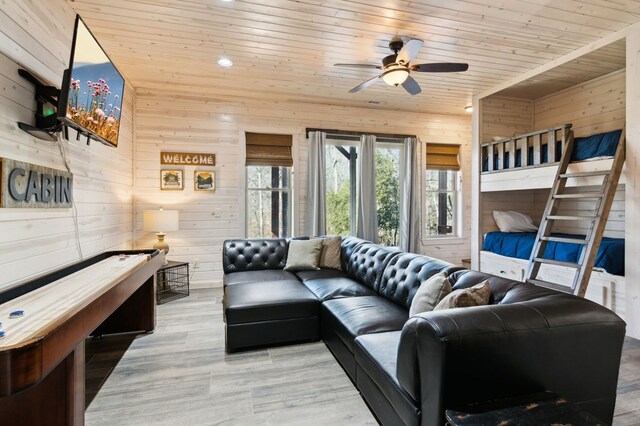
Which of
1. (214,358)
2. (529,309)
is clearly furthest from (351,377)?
(529,309)

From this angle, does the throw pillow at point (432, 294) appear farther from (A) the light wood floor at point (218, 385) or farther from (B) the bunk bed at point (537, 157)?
(B) the bunk bed at point (537, 157)

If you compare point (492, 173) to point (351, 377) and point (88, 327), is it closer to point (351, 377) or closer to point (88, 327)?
point (351, 377)

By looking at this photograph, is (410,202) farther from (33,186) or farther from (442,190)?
(33,186)

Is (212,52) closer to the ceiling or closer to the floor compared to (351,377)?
closer to the ceiling

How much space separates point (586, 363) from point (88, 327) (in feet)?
7.81

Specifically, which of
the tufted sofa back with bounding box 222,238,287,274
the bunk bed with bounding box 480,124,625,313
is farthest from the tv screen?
the bunk bed with bounding box 480,124,625,313

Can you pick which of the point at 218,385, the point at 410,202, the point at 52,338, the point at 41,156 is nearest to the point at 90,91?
the point at 41,156

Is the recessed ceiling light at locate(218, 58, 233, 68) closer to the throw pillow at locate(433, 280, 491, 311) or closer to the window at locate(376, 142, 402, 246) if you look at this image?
the window at locate(376, 142, 402, 246)

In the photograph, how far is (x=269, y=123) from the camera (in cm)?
508

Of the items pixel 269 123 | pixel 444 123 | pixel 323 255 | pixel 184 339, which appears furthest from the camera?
pixel 444 123

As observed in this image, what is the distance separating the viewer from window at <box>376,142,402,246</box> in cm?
594

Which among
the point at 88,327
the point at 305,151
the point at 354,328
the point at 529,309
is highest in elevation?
the point at 305,151

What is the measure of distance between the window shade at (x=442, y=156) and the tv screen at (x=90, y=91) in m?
4.81

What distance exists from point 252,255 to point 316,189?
1555 millimetres
